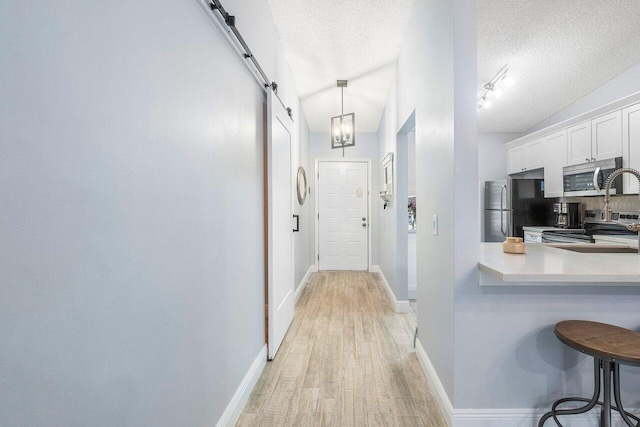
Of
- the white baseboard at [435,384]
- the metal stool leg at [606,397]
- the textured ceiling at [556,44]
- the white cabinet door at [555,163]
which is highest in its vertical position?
the textured ceiling at [556,44]

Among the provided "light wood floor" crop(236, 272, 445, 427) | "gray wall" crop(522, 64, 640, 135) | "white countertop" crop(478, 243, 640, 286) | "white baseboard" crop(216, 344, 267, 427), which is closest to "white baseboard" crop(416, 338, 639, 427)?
"light wood floor" crop(236, 272, 445, 427)

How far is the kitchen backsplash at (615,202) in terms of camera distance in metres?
3.31

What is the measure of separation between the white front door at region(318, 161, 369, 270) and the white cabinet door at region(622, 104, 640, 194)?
3312mm

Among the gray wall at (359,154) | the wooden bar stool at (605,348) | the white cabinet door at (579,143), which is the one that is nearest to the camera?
the wooden bar stool at (605,348)

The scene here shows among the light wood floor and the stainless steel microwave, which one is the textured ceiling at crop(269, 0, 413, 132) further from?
the light wood floor

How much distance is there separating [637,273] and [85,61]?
79.0 inches

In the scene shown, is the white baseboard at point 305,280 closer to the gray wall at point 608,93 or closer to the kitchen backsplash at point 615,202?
the kitchen backsplash at point 615,202

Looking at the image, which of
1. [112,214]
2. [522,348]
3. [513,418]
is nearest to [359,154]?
[522,348]

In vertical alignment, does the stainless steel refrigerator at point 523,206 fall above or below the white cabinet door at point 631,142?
below

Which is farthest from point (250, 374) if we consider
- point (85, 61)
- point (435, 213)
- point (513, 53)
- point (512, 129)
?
point (512, 129)

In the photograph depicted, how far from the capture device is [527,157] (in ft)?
15.4

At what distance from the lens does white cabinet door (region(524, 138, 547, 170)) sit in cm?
436

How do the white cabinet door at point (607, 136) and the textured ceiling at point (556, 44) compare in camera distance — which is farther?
the white cabinet door at point (607, 136)

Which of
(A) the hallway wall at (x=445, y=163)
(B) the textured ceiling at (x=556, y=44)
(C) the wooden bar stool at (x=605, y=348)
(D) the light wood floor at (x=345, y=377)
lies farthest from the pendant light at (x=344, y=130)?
(C) the wooden bar stool at (x=605, y=348)
